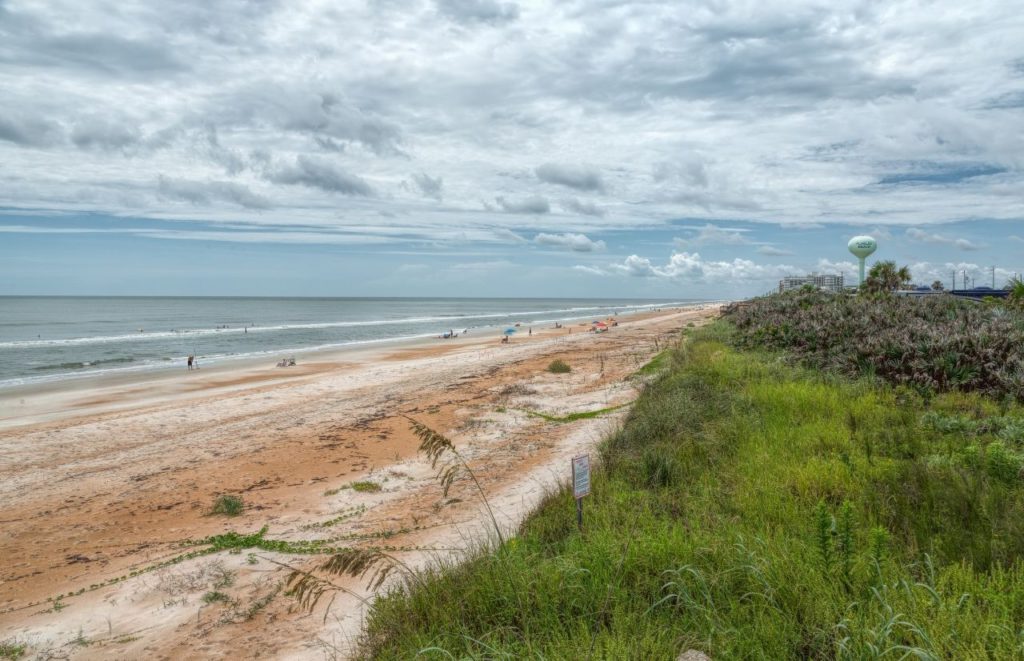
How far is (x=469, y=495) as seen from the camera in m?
8.43

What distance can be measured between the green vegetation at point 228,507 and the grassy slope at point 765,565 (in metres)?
4.61

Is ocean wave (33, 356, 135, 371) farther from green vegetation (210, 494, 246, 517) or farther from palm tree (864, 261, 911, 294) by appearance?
palm tree (864, 261, 911, 294)

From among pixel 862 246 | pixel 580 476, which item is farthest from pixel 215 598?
pixel 862 246

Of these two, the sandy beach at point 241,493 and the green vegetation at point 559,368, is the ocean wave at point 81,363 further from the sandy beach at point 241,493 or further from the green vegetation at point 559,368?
the green vegetation at point 559,368

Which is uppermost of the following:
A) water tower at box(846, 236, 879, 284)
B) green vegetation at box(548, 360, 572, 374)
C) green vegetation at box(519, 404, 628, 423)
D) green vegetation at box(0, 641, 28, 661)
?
water tower at box(846, 236, 879, 284)

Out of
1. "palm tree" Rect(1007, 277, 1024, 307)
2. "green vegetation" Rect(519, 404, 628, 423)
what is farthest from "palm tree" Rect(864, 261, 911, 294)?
"green vegetation" Rect(519, 404, 628, 423)

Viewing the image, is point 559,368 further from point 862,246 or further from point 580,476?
point 862,246

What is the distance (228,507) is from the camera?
833cm

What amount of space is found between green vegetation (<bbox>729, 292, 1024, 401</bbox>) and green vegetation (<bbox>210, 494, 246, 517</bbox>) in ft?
34.0

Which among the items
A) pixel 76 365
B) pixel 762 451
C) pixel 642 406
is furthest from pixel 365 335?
pixel 762 451

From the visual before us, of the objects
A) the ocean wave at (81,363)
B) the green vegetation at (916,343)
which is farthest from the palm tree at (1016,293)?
the ocean wave at (81,363)

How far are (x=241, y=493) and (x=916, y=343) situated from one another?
1159 cm

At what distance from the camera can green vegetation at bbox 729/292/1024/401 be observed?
9102 millimetres

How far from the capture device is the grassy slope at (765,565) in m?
3.29
